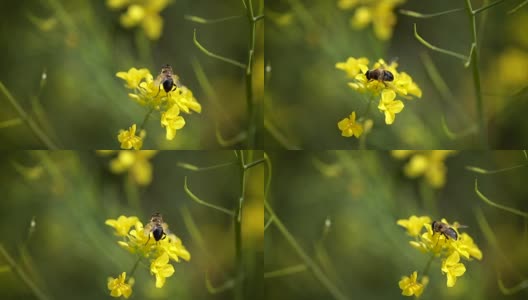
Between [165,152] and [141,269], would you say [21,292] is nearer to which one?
[141,269]

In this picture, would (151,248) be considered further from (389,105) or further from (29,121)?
(389,105)

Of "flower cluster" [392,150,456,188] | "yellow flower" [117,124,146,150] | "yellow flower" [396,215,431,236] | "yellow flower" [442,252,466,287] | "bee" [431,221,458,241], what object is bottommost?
"yellow flower" [442,252,466,287]

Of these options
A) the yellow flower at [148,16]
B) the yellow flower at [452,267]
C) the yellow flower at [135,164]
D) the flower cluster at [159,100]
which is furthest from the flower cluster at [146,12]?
the yellow flower at [452,267]

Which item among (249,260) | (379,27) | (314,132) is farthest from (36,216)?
(379,27)

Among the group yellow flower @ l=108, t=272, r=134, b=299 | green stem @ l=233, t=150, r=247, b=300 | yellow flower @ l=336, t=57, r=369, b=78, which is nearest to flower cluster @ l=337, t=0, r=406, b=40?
yellow flower @ l=336, t=57, r=369, b=78

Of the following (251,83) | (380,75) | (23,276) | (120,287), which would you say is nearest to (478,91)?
(380,75)

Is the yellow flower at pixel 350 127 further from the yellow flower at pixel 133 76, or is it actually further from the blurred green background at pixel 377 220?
the yellow flower at pixel 133 76

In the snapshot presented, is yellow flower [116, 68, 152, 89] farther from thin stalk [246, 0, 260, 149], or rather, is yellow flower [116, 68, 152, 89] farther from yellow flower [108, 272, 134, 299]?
yellow flower [108, 272, 134, 299]
